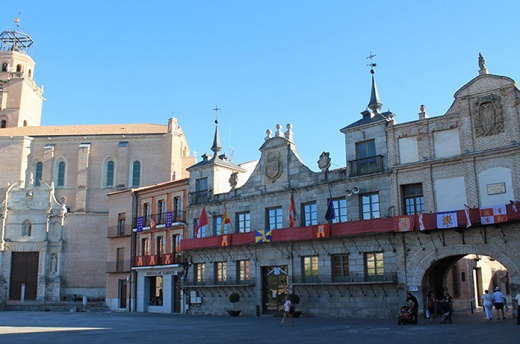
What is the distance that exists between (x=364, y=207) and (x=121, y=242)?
2322 cm

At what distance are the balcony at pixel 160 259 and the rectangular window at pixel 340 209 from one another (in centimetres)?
1315

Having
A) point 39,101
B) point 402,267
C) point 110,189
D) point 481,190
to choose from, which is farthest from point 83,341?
point 39,101

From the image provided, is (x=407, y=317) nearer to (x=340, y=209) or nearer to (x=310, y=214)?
(x=340, y=209)

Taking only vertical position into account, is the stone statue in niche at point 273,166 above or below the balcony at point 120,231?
above

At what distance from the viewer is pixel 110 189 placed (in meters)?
59.0

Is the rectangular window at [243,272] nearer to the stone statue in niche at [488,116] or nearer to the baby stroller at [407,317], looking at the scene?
the baby stroller at [407,317]

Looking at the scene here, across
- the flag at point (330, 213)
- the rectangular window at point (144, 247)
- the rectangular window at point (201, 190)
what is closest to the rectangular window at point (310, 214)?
the flag at point (330, 213)

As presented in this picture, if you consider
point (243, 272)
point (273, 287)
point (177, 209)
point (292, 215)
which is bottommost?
point (273, 287)

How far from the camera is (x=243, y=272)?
115 feet

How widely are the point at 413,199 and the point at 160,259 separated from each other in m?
20.5

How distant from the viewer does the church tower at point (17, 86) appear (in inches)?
2835

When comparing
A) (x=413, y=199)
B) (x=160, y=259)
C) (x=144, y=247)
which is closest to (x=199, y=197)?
(x=160, y=259)

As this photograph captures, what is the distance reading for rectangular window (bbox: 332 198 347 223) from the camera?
30.2 m

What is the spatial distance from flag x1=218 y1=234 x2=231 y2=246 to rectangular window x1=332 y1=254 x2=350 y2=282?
24.9ft
